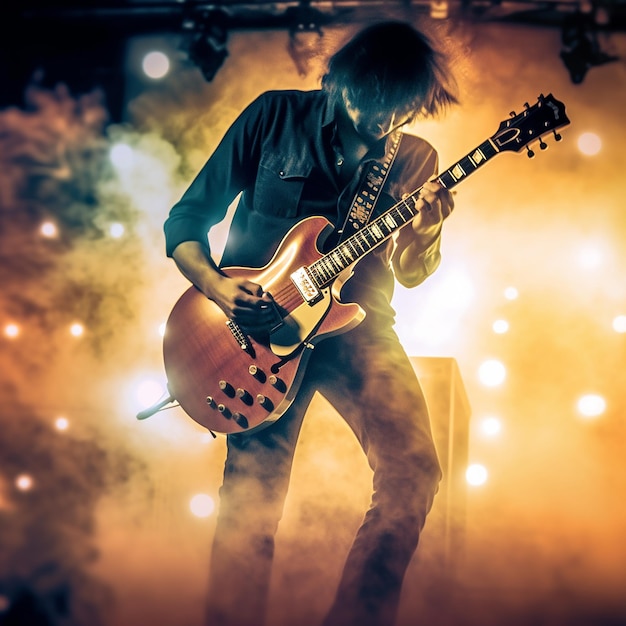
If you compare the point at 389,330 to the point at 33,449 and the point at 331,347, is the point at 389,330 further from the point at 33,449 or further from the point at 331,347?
the point at 33,449

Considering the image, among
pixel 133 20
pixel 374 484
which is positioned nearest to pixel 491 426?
pixel 374 484

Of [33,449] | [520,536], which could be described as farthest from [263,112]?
[520,536]

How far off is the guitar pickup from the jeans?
0.19 metres

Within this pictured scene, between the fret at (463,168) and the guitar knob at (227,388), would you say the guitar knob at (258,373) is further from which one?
the fret at (463,168)

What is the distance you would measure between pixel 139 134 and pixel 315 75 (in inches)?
30.8

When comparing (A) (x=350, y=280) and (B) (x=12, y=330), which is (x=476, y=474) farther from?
(B) (x=12, y=330)

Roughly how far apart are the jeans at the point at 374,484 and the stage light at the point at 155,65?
1406mm

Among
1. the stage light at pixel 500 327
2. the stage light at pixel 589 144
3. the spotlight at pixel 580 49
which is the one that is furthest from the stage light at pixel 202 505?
the spotlight at pixel 580 49

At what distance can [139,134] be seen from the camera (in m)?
2.56

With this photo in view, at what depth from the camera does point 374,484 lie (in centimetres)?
204

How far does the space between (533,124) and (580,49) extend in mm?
603

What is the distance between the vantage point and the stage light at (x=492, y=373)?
7.50 feet

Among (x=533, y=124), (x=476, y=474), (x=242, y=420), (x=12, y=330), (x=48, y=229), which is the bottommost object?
(x=476, y=474)

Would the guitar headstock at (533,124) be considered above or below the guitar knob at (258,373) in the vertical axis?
above
